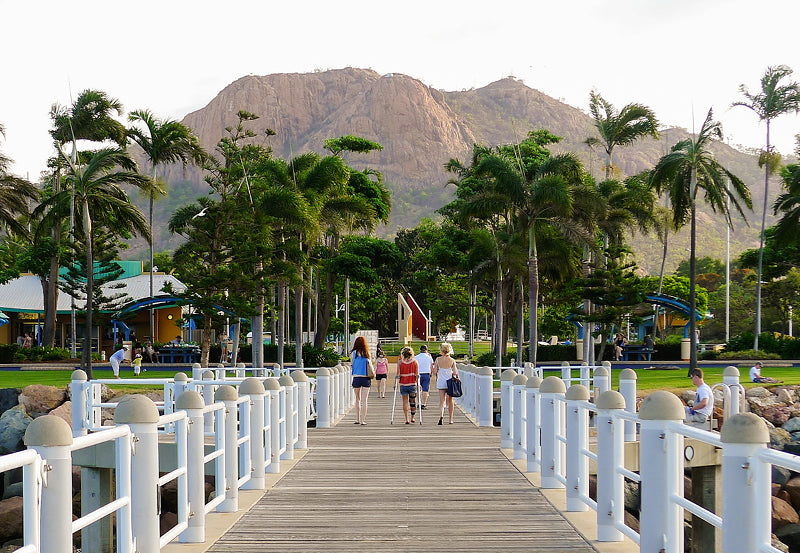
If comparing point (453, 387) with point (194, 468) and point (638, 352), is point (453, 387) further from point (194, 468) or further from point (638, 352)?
point (638, 352)

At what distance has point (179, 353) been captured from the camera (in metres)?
43.8

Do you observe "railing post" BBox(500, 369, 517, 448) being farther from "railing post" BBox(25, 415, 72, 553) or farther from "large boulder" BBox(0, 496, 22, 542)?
"railing post" BBox(25, 415, 72, 553)

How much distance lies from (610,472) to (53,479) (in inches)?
177

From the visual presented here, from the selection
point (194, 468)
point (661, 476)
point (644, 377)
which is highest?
point (661, 476)

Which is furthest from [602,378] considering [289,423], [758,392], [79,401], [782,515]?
[758,392]

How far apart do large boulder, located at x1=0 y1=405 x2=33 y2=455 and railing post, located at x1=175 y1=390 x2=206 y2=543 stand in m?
18.6

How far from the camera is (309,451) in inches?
555

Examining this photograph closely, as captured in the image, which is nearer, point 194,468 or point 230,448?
point 194,468

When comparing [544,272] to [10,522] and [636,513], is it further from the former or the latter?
[10,522]

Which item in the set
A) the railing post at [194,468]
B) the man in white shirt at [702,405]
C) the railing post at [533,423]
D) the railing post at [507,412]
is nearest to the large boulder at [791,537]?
the man in white shirt at [702,405]

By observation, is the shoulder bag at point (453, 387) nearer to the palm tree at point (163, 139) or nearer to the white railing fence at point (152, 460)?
the white railing fence at point (152, 460)

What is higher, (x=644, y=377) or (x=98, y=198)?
(x=98, y=198)

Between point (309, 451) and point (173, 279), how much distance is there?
44584 mm

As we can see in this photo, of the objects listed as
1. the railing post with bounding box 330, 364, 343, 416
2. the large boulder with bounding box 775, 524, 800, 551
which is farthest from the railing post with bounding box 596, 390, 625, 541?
the railing post with bounding box 330, 364, 343, 416
